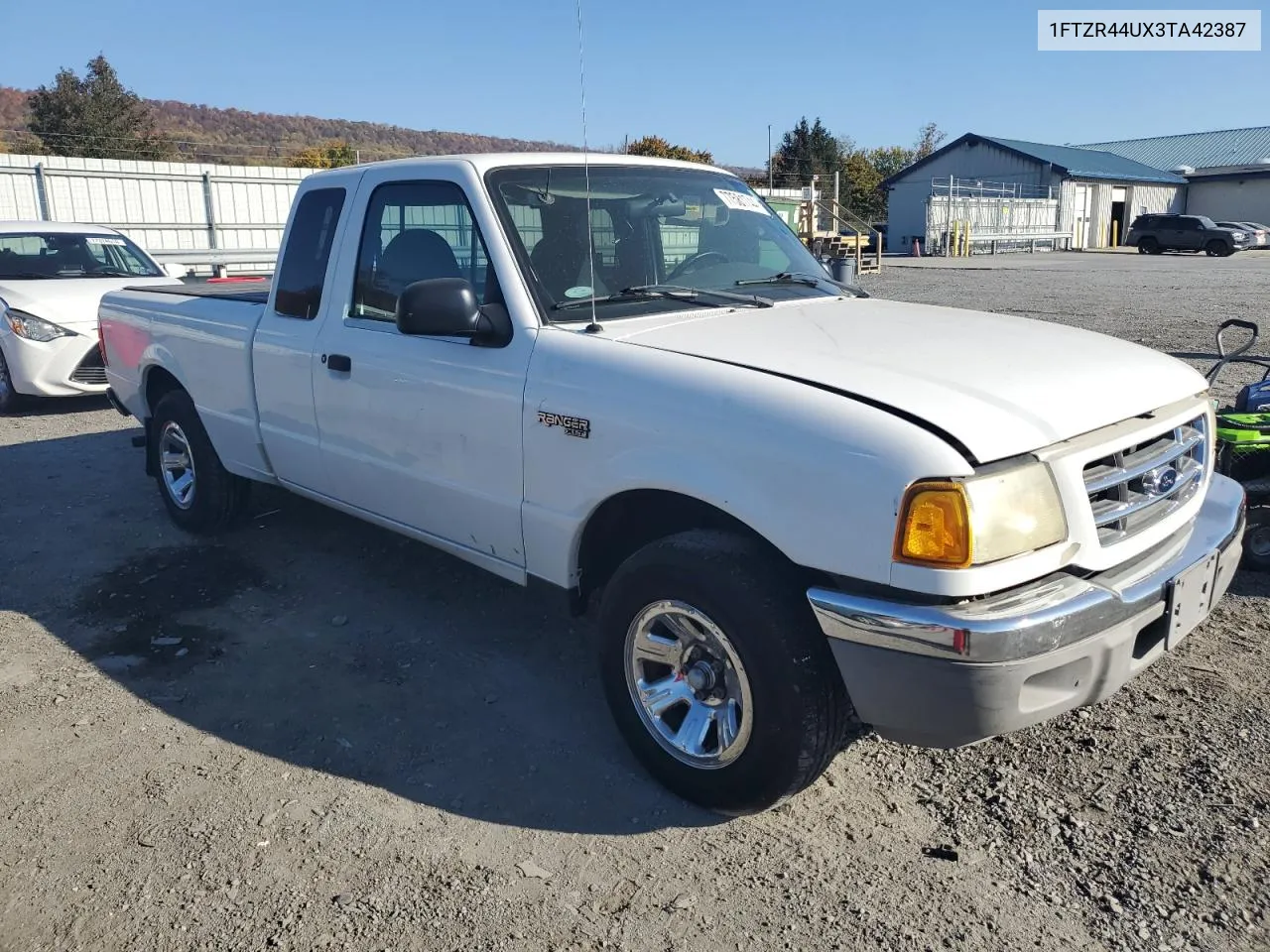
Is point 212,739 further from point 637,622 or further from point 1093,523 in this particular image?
point 1093,523

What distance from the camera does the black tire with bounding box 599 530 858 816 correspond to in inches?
110

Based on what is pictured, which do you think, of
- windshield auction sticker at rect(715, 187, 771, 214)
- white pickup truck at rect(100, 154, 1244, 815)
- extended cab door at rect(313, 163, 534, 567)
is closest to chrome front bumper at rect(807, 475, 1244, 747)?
white pickup truck at rect(100, 154, 1244, 815)

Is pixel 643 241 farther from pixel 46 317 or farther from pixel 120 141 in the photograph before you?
pixel 120 141

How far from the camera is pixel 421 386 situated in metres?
3.90

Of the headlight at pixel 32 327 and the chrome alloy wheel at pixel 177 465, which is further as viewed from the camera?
the headlight at pixel 32 327

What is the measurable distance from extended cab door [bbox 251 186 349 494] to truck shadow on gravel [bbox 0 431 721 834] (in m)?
0.68

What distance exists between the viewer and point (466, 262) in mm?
3861

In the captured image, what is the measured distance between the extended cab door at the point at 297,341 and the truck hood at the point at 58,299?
4664mm

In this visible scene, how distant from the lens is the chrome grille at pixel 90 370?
9.09 metres

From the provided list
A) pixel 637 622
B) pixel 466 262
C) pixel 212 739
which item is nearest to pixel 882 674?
pixel 637 622

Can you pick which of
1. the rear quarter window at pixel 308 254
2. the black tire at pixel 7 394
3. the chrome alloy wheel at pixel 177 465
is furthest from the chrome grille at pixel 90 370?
the rear quarter window at pixel 308 254

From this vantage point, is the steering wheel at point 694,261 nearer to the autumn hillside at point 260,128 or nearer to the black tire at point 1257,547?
the black tire at point 1257,547

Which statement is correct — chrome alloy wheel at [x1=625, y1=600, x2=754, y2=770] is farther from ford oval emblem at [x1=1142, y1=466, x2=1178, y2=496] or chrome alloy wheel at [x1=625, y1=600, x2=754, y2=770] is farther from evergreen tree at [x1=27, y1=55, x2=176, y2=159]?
evergreen tree at [x1=27, y1=55, x2=176, y2=159]

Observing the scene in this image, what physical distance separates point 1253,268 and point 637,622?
1318 inches
